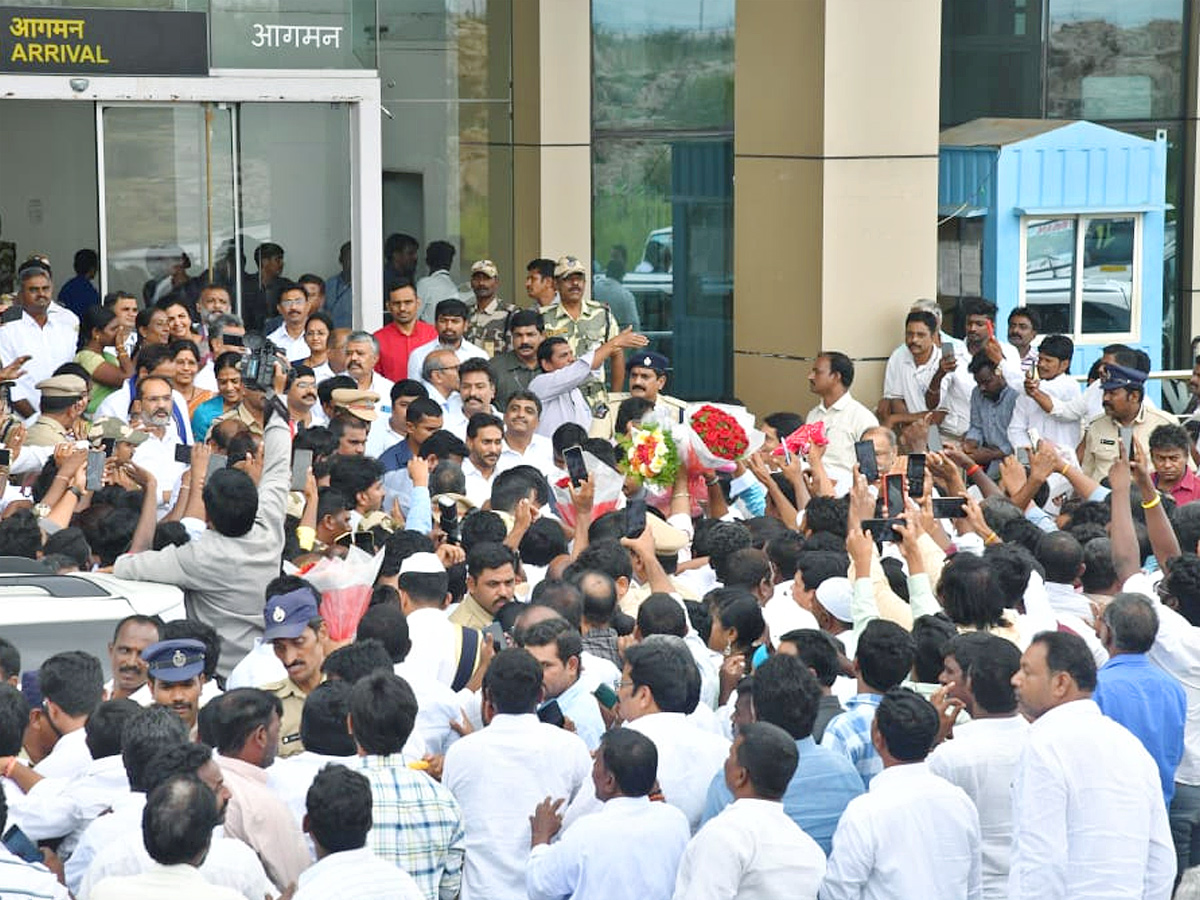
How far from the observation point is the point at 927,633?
6.90 metres

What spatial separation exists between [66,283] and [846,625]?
9.99 m

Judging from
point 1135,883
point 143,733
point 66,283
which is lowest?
point 1135,883

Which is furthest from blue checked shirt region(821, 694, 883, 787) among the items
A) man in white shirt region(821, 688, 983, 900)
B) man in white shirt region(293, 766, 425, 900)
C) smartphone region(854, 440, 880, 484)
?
smartphone region(854, 440, 880, 484)

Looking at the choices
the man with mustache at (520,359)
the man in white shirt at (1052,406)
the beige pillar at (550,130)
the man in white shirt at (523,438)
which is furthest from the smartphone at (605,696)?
the beige pillar at (550,130)

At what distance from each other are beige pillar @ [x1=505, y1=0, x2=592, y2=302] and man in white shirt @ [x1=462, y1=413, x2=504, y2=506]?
7207 mm

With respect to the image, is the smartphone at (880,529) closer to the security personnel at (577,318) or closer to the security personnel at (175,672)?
the security personnel at (175,672)

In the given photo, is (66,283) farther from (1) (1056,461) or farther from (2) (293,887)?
(2) (293,887)

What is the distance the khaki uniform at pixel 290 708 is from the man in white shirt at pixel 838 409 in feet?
17.8

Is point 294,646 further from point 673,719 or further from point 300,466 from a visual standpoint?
point 300,466

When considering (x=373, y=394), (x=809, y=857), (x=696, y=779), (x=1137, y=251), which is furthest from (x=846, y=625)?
(x=1137, y=251)

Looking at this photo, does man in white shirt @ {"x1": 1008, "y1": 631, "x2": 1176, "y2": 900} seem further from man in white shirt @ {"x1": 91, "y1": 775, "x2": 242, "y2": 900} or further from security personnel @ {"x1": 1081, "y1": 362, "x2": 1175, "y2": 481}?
security personnel @ {"x1": 1081, "y1": 362, "x2": 1175, "y2": 481}

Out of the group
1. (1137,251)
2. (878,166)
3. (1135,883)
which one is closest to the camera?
(1135,883)

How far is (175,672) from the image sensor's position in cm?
674

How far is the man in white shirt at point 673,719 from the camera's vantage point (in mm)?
6391
